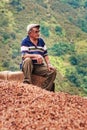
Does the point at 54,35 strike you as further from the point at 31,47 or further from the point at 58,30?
the point at 31,47

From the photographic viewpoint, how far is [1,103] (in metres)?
5.27

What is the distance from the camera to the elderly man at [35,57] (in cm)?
716

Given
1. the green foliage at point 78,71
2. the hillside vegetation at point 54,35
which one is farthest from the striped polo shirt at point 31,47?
the green foliage at point 78,71

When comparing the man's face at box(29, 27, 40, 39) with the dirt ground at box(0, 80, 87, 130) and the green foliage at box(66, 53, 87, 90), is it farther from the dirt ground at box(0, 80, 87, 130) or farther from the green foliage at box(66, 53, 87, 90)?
the green foliage at box(66, 53, 87, 90)

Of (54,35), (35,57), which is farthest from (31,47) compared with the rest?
(54,35)

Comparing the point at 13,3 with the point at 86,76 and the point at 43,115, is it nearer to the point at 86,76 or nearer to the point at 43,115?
the point at 86,76

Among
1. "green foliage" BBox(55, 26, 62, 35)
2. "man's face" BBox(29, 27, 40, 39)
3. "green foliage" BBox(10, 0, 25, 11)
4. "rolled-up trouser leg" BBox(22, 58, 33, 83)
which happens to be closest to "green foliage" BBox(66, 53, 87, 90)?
"green foliage" BBox(55, 26, 62, 35)

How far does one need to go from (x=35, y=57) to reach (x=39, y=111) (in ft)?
9.05

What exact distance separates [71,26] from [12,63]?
978 inches

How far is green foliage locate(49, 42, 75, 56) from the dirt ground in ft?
188

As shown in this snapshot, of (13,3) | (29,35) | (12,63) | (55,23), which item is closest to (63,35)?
(55,23)

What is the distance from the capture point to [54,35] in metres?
69.4

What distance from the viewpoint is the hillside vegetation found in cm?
5636

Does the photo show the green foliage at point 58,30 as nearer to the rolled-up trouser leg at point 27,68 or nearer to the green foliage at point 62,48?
the green foliage at point 62,48
